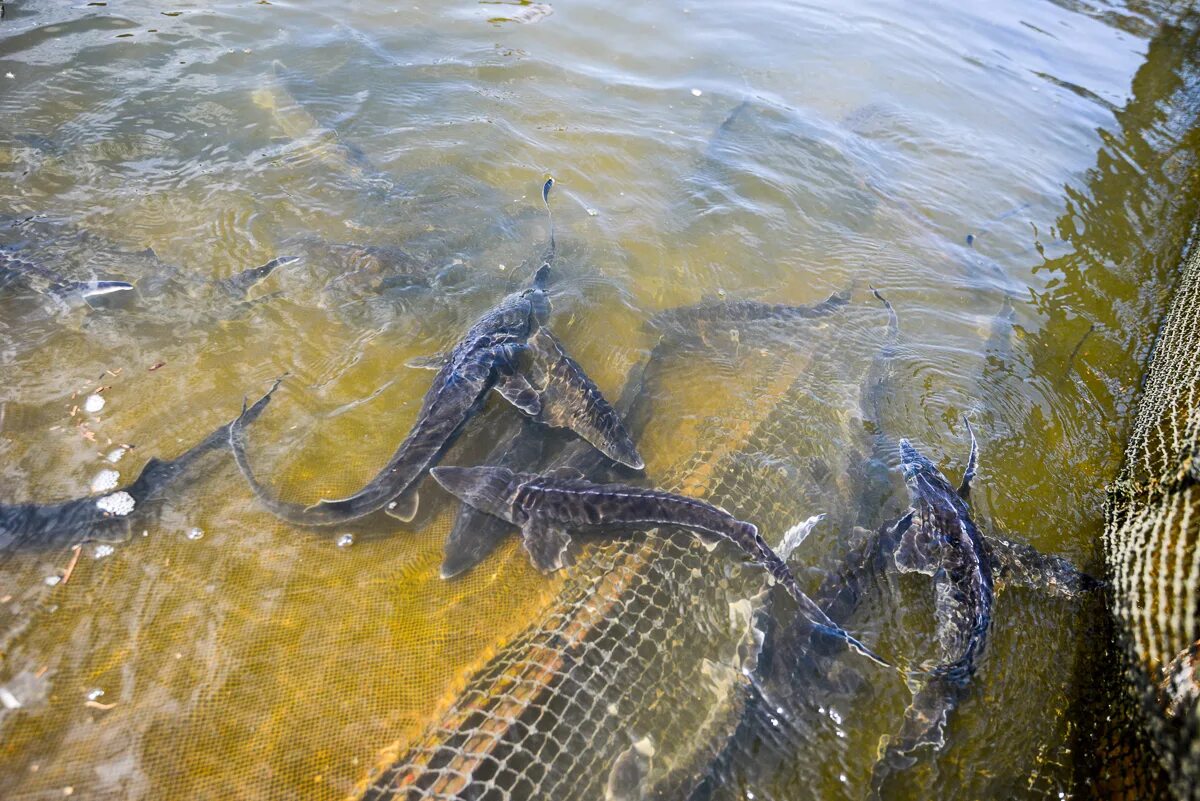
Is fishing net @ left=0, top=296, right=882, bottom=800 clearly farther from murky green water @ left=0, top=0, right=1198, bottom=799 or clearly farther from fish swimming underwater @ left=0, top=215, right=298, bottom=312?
fish swimming underwater @ left=0, top=215, right=298, bottom=312

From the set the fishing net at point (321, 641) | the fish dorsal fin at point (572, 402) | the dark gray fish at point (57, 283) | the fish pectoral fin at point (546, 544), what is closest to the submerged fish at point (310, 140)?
the dark gray fish at point (57, 283)

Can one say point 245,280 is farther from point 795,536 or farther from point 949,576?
point 949,576

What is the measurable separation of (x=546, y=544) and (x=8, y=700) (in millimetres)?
2310

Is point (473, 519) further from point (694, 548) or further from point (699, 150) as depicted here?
point (699, 150)

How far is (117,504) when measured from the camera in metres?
2.97

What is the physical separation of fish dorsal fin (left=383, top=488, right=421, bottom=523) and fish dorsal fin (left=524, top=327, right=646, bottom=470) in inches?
39.3

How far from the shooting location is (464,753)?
2.29m

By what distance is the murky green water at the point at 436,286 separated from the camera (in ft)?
8.42

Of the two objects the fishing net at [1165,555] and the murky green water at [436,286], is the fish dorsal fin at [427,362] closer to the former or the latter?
the murky green water at [436,286]

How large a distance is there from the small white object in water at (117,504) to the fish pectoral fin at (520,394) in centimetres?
212

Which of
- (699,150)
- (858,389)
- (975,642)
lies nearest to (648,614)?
(975,642)

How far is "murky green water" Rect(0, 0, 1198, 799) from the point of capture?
2.57 meters

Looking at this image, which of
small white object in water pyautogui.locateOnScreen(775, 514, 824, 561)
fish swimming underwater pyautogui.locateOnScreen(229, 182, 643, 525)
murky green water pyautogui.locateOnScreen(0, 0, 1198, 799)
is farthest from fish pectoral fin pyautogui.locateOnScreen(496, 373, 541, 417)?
small white object in water pyautogui.locateOnScreen(775, 514, 824, 561)

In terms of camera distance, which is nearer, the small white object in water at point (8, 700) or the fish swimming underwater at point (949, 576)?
the small white object in water at point (8, 700)
